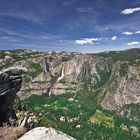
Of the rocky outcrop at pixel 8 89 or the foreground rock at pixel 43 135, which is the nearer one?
the foreground rock at pixel 43 135

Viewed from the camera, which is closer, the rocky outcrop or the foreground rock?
the foreground rock

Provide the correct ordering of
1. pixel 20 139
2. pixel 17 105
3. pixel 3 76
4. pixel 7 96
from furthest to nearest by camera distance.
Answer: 1. pixel 17 105
2. pixel 7 96
3. pixel 3 76
4. pixel 20 139

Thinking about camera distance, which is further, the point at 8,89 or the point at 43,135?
the point at 8,89

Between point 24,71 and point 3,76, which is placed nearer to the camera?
point 3,76

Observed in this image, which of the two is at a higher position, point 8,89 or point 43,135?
point 8,89

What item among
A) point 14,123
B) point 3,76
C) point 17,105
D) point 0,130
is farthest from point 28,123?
point 17,105

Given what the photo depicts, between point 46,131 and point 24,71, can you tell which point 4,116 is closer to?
point 24,71

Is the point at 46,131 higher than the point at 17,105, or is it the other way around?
the point at 46,131

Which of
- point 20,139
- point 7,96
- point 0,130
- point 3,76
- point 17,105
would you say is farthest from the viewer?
point 17,105
